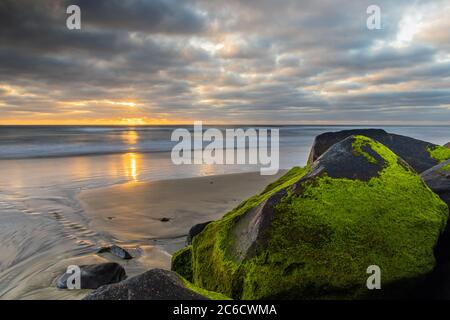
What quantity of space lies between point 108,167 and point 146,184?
647cm

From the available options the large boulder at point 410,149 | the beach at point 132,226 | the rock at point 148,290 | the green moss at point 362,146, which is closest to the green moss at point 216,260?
the rock at point 148,290

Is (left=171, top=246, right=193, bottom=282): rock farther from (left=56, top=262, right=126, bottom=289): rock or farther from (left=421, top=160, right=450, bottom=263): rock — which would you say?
(left=421, top=160, right=450, bottom=263): rock

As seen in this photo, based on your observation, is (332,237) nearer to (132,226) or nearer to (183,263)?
(183,263)

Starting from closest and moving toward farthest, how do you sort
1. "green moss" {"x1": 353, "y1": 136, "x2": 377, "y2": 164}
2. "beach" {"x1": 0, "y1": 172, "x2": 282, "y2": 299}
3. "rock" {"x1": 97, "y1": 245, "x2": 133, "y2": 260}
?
"green moss" {"x1": 353, "y1": 136, "x2": 377, "y2": 164}, "beach" {"x1": 0, "y1": 172, "x2": 282, "y2": 299}, "rock" {"x1": 97, "y1": 245, "x2": 133, "y2": 260}

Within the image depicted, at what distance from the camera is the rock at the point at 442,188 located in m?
3.93

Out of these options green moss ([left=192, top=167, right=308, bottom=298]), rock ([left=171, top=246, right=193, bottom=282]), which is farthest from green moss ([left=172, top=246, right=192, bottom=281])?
green moss ([left=192, top=167, right=308, bottom=298])

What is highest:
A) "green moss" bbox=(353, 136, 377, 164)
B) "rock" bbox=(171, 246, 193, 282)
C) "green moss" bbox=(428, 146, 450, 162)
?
"green moss" bbox=(353, 136, 377, 164)

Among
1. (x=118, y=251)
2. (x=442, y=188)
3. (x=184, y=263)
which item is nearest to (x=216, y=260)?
(x=184, y=263)

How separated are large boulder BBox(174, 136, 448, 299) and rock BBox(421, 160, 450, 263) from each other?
0.27 m

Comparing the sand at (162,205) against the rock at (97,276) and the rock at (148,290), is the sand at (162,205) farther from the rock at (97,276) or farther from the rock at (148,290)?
the rock at (148,290)

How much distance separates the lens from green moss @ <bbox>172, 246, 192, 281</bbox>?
5.02m
